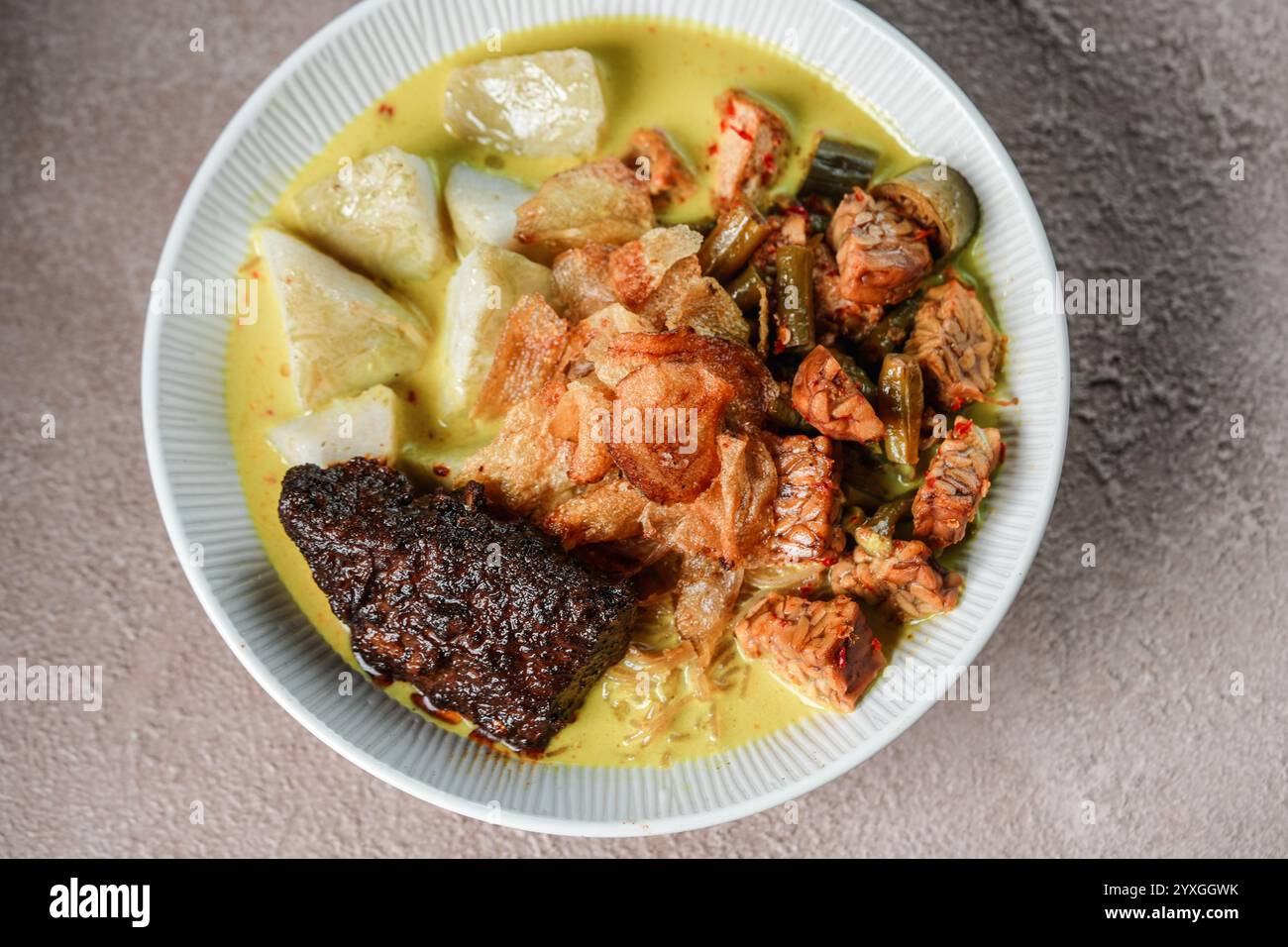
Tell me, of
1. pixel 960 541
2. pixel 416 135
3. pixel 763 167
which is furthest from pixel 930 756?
pixel 416 135

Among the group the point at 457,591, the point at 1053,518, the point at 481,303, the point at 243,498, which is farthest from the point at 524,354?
the point at 1053,518

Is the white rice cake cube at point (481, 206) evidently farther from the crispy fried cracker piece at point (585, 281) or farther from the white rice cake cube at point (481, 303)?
the crispy fried cracker piece at point (585, 281)

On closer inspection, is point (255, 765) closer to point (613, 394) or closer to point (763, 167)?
point (613, 394)

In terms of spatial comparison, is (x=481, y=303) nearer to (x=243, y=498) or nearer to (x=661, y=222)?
(x=661, y=222)

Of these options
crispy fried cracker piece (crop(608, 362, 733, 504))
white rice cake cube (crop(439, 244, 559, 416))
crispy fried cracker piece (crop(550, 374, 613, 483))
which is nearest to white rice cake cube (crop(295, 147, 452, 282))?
white rice cake cube (crop(439, 244, 559, 416))

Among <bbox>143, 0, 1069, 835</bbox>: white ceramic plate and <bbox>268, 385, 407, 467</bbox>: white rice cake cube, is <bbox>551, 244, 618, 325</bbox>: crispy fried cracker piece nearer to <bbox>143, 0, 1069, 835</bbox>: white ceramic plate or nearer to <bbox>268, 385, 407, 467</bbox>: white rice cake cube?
<bbox>268, 385, 407, 467</bbox>: white rice cake cube

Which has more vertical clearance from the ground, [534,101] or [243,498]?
[534,101]
